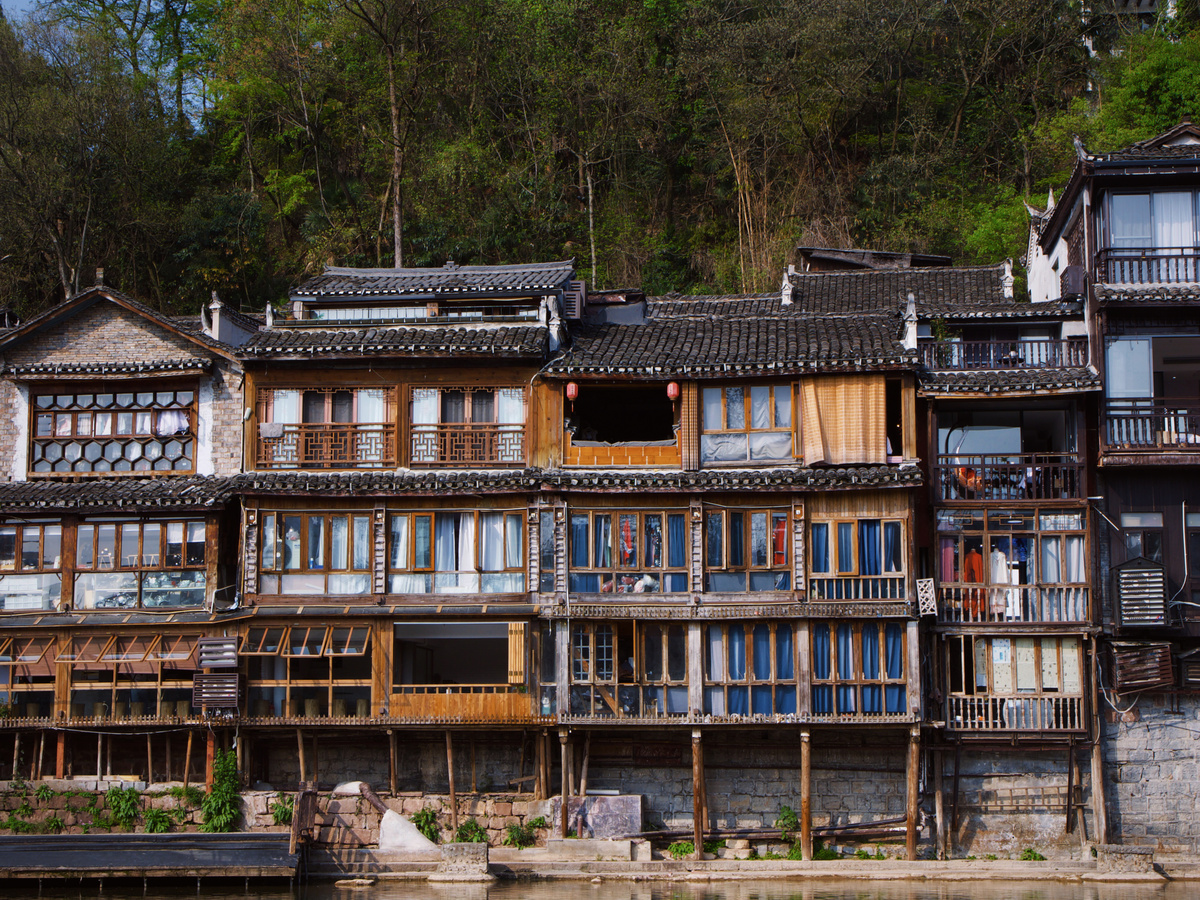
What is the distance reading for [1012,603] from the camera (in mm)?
26672

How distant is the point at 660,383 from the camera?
2734cm

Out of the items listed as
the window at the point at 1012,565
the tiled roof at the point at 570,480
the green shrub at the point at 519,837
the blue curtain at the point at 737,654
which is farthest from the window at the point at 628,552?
the window at the point at 1012,565

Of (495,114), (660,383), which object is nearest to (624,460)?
(660,383)

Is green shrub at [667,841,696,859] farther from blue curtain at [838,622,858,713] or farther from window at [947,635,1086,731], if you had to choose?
window at [947,635,1086,731]

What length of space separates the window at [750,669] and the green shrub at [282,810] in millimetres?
9132

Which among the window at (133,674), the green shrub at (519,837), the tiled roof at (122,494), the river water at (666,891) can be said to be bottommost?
the river water at (666,891)

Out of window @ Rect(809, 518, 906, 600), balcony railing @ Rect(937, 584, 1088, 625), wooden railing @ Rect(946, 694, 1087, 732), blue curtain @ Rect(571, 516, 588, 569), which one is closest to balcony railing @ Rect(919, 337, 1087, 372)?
window @ Rect(809, 518, 906, 600)

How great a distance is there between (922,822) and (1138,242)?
13586mm

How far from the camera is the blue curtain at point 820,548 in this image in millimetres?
26250

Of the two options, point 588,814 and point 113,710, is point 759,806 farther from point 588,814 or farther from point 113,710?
point 113,710

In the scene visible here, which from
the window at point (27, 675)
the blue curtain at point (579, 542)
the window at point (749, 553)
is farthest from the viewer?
the window at point (27, 675)

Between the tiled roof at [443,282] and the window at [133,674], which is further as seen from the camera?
the tiled roof at [443,282]

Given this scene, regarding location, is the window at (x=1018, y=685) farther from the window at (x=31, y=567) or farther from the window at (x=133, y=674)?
the window at (x=31, y=567)

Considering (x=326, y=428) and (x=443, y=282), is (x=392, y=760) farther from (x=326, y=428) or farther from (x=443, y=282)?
(x=443, y=282)
